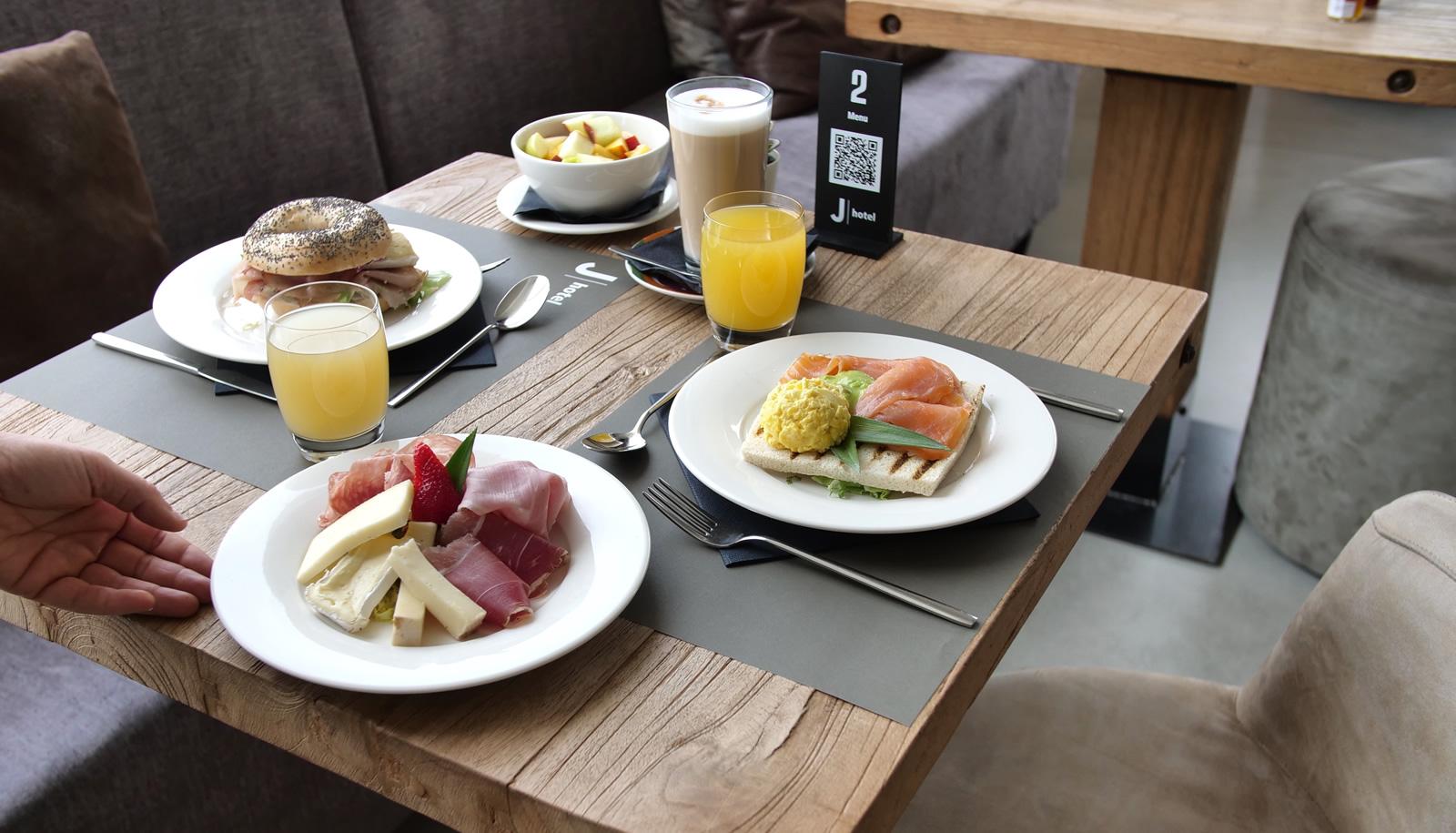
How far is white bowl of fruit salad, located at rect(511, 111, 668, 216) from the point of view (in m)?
1.61

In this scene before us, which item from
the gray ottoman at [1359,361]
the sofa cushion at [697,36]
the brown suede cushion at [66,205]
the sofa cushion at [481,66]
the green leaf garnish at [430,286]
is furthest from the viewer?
the sofa cushion at [697,36]

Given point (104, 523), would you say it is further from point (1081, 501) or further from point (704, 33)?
point (704, 33)

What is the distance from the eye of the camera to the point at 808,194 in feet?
8.54

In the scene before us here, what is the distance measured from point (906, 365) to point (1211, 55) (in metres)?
1.16

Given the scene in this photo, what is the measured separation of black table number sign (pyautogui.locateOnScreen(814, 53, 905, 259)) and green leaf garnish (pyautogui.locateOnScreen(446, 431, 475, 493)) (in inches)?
28.4

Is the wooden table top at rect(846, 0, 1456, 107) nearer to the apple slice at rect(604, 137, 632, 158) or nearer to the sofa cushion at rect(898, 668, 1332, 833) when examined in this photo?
the apple slice at rect(604, 137, 632, 158)

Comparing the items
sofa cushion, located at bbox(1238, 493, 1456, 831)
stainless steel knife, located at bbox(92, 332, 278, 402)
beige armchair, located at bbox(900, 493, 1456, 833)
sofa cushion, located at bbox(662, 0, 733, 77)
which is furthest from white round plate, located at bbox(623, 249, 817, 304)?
sofa cushion, located at bbox(662, 0, 733, 77)

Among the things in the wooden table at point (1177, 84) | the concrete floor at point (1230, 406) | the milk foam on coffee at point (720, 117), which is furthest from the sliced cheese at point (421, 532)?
the wooden table at point (1177, 84)

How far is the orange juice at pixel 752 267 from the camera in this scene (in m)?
1.29

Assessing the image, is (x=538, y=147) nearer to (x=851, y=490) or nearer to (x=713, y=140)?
(x=713, y=140)

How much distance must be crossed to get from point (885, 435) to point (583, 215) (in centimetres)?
75

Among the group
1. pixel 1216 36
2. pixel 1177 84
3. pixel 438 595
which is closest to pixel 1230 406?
pixel 1177 84

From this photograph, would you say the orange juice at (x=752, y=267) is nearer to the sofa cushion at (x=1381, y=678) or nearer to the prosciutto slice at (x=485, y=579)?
the prosciutto slice at (x=485, y=579)

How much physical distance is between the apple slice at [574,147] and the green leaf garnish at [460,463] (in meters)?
0.75
